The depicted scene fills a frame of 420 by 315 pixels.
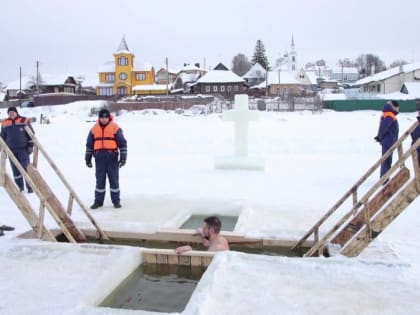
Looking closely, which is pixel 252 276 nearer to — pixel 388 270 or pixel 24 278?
pixel 388 270

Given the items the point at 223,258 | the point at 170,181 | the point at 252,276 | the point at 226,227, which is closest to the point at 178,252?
the point at 223,258

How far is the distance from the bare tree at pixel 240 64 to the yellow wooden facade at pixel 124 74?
44.2m

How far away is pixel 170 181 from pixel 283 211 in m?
3.73

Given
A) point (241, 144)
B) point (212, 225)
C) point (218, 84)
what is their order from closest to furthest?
point (212, 225) < point (241, 144) < point (218, 84)

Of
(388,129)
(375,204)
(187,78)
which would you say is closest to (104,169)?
(375,204)

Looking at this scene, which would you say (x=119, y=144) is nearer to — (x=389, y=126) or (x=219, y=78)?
(x=389, y=126)

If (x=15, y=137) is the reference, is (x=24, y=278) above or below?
below

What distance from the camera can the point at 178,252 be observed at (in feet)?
16.1

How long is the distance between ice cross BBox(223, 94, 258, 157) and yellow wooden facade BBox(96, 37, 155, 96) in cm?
5814

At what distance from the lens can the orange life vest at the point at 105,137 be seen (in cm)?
755

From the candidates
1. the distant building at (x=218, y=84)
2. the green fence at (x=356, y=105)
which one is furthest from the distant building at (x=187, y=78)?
the green fence at (x=356, y=105)

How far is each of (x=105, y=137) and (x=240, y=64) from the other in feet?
356

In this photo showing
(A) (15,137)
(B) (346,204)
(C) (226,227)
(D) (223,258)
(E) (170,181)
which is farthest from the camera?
(E) (170,181)

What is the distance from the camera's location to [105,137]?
7.55 m
